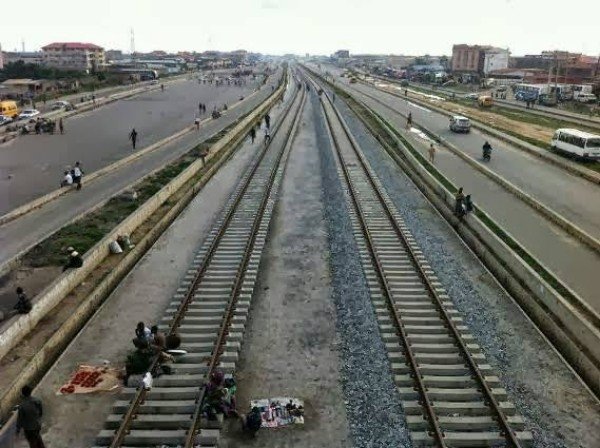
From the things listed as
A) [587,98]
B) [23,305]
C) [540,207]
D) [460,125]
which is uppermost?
[587,98]

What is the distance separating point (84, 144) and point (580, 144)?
3296 cm

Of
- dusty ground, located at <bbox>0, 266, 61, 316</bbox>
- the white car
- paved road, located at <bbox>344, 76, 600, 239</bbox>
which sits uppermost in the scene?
the white car

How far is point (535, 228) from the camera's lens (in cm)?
2125

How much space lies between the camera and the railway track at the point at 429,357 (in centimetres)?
998

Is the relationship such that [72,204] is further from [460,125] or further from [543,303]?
[460,125]

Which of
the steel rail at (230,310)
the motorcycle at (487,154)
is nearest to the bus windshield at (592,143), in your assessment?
the motorcycle at (487,154)

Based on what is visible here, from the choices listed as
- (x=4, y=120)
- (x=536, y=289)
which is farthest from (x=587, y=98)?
(x=536, y=289)

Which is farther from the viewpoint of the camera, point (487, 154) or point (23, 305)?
point (487, 154)

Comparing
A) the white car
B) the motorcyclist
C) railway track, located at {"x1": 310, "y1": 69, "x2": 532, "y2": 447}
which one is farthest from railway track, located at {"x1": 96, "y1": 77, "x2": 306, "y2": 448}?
the white car

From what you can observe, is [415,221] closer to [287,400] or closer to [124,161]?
[287,400]

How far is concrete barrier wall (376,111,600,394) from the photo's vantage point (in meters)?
12.4

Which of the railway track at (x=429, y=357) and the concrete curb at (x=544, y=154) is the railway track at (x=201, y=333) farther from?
the concrete curb at (x=544, y=154)

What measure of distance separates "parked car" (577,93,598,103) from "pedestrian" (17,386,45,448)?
262ft

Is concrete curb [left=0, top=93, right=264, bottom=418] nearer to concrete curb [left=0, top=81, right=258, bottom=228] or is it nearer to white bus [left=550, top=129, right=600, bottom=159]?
concrete curb [left=0, top=81, right=258, bottom=228]
